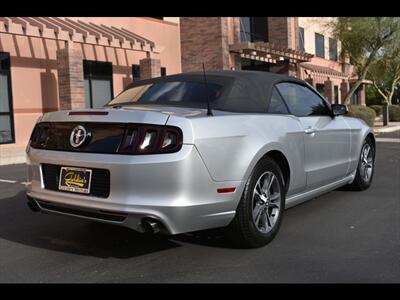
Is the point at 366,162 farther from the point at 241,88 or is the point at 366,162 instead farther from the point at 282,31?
the point at 282,31

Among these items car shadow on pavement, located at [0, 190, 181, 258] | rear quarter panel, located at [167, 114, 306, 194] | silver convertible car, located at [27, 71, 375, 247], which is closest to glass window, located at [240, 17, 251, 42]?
silver convertible car, located at [27, 71, 375, 247]

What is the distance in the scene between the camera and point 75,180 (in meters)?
4.07

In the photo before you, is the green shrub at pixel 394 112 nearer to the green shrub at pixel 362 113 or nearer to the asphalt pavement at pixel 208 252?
the green shrub at pixel 362 113

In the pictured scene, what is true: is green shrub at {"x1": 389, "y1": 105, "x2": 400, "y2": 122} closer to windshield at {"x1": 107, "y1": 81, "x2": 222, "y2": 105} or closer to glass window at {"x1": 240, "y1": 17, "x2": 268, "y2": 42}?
glass window at {"x1": 240, "y1": 17, "x2": 268, "y2": 42}

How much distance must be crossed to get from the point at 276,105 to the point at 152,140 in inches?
68.9

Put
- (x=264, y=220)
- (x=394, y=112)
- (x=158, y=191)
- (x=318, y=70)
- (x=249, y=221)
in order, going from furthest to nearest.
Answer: (x=394, y=112)
(x=318, y=70)
(x=264, y=220)
(x=249, y=221)
(x=158, y=191)

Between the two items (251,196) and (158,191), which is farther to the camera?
(251,196)

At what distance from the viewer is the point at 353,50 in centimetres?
2458

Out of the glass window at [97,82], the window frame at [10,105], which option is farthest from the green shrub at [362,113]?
the window frame at [10,105]

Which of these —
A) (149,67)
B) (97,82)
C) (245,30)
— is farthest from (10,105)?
(245,30)

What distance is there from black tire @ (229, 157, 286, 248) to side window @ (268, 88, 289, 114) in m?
0.68
